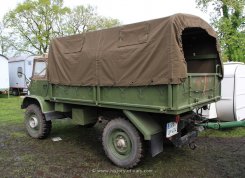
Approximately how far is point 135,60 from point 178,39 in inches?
36.5

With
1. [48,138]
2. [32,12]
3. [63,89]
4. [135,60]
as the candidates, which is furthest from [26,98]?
[32,12]

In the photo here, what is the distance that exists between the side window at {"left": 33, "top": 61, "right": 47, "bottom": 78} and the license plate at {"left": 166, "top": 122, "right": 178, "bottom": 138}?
3992mm

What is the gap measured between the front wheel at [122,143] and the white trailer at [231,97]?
376cm

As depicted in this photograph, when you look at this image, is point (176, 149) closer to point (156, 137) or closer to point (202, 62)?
point (156, 137)

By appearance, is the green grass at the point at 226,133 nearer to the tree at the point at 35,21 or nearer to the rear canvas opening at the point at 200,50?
the rear canvas opening at the point at 200,50

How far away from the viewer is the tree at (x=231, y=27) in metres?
21.9

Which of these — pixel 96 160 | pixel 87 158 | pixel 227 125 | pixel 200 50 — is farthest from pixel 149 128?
pixel 200 50

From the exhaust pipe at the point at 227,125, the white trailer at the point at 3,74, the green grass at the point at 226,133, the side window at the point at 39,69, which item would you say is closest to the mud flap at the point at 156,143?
the exhaust pipe at the point at 227,125

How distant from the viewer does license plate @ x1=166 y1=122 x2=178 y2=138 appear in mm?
5027

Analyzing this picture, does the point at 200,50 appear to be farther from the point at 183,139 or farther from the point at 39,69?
the point at 39,69

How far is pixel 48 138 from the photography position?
7.74 meters

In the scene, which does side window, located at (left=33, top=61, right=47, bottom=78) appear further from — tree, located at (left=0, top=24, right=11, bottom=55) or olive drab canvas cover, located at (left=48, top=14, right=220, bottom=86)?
tree, located at (left=0, top=24, right=11, bottom=55)

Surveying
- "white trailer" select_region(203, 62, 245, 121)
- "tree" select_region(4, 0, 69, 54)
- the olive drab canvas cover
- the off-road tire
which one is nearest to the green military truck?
the olive drab canvas cover

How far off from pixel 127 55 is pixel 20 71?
17.2 metres
